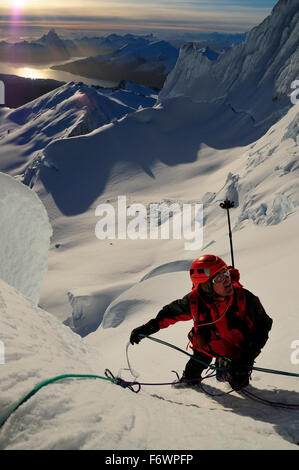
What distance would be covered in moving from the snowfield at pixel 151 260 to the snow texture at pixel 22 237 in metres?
0.03

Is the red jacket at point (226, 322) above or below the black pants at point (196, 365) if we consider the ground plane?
above

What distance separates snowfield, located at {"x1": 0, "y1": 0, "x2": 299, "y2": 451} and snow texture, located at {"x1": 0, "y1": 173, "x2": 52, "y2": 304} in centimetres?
3

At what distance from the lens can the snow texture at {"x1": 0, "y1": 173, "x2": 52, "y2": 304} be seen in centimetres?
757

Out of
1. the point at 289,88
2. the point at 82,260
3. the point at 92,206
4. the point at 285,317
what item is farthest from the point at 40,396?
the point at 289,88

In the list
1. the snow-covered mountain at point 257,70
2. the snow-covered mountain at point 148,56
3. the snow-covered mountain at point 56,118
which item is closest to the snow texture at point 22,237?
the snow-covered mountain at point 257,70

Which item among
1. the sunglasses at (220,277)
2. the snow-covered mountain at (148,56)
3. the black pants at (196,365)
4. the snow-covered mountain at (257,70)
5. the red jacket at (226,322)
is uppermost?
the snow-covered mountain at (148,56)

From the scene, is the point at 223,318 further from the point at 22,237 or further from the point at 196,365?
the point at 22,237

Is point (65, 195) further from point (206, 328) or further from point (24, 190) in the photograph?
point (206, 328)

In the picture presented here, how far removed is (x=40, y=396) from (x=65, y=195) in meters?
41.0

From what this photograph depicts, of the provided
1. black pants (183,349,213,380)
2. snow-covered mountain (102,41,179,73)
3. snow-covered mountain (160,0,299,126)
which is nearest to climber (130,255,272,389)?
black pants (183,349,213,380)

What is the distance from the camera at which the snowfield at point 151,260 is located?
2.45 meters

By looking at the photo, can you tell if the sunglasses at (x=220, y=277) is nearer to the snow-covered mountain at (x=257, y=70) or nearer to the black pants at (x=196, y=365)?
the black pants at (x=196, y=365)

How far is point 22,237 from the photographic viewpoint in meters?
8.07

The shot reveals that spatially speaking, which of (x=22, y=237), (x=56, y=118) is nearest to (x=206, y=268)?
(x=22, y=237)
